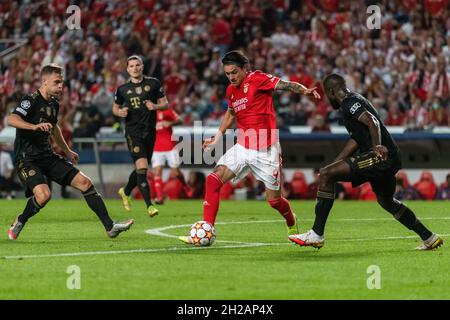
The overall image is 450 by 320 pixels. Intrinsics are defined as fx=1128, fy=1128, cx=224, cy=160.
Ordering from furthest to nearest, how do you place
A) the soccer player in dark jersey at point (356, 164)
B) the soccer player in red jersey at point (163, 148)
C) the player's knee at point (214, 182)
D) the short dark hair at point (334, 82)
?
1. the soccer player in red jersey at point (163, 148)
2. the player's knee at point (214, 182)
3. the short dark hair at point (334, 82)
4. the soccer player in dark jersey at point (356, 164)

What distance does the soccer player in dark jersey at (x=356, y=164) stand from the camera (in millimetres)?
12320

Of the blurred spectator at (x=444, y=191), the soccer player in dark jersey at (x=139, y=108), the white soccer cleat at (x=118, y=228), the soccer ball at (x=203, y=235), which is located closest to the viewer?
the soccer ball at (x=203, y=235)

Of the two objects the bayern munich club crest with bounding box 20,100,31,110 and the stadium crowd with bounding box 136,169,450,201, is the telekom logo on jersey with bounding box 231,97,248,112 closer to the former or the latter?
the bayern munich club crest with bounding box 20,100,31,110

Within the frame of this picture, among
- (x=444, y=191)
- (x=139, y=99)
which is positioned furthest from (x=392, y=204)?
(x=444, y=191)

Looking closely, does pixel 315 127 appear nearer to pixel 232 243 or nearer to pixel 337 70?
pixel 337 70

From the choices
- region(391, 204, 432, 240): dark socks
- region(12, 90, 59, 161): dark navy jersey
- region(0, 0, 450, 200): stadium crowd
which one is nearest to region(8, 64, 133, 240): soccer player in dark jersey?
region(12, 90, 59, 161): dark navy jersey

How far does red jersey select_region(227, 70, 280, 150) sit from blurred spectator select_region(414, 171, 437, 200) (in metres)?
11.6

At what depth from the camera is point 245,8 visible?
3225 centimetres

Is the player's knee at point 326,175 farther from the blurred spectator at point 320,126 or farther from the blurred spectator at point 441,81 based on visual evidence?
the blurred spectator at point 441,81

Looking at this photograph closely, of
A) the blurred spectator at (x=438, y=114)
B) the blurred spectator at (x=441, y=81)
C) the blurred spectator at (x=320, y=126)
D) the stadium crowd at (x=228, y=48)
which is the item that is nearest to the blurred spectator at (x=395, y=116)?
the stadium crowd at (x=228, y=48)

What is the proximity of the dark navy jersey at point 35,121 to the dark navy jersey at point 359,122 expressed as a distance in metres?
3.80

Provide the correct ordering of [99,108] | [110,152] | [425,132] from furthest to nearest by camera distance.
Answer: [99,108], [110,152], [425,132]
